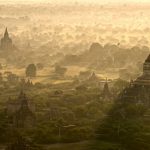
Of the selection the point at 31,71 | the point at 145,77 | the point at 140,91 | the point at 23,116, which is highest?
the point at 31,71

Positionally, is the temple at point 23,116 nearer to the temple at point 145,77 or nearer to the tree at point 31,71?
the temple at point 145,77

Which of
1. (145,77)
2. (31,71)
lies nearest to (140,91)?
(145,77)

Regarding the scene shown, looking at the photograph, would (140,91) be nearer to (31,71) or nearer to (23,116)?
(23,116)

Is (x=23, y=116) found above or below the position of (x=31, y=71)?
below

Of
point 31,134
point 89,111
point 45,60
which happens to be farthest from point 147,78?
point 45,60

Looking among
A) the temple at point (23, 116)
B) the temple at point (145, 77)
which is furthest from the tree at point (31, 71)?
the temple at point (23, 116)

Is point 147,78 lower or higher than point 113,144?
higher

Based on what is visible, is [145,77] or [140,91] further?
[145,77]

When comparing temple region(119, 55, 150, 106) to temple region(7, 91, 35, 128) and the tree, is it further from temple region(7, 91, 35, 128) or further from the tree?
the tree

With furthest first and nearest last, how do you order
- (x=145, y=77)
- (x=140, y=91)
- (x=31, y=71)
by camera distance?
(x=31, y=71), (x=145, y=77), (x=140, y=91)

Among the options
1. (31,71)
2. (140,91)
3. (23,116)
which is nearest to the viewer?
(23,116)

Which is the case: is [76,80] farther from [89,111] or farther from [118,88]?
[89,111]
